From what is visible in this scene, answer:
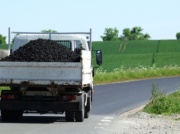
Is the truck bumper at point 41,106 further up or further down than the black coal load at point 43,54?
further down

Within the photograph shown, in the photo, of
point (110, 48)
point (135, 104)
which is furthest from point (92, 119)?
point (110, 48)

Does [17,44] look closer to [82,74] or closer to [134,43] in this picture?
[82,74]

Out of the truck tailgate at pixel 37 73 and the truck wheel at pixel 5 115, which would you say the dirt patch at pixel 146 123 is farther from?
the truck wheel at pixel 5 115

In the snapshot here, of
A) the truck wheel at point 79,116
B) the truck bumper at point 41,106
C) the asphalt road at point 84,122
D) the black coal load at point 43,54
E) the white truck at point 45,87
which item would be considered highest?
the black coal load at point 43,54

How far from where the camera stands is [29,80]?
74.3 feet

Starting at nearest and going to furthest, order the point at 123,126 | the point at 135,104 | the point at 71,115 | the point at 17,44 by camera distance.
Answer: the point at 123,126 → the point at 71,115 → the point at 17,44 → the point at 135,104

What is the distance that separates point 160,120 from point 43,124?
13.0 ft

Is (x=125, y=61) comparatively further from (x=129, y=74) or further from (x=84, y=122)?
(x=84, y=122)

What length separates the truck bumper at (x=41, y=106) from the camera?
22.8m

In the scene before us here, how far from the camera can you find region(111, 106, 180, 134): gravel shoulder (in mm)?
19969

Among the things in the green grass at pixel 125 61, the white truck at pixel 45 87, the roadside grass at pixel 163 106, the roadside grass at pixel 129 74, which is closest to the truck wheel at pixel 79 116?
the white truck at pixel 45 87

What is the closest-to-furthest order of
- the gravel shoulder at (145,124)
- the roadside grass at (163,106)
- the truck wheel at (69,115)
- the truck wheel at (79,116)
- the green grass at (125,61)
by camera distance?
the gravel shoulder at (145,124) → the truck wheel at (79,116) → the truck wheel at (69,115) → the roadside grass at (163,106) → the green grass at (125,61)

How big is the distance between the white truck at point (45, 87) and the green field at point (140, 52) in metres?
67.6

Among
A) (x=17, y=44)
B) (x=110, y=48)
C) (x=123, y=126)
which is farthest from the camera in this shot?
(x=110, y=48)
